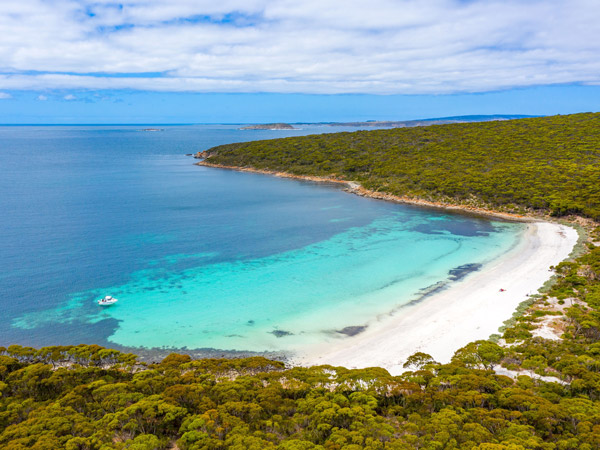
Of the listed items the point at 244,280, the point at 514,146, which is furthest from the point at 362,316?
the point at 514,146

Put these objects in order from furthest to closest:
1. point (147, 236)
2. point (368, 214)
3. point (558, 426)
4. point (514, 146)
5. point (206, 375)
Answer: point (514, 146) < point (368, 214) < point (147, 236) < point (206, 375) < point (558, 426)

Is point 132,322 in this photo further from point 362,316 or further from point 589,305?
point 589,305

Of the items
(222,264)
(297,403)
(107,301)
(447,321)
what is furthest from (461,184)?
(297,403)

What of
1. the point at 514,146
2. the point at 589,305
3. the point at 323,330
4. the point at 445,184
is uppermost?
the point at 514,146

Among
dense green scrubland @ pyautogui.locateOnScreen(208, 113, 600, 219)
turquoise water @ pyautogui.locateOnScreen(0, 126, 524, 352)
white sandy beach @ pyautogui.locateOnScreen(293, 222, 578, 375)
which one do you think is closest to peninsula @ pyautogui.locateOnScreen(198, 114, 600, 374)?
white sandy beach @ pyautogui.locateOnScreen(293, 222, 578, 375)

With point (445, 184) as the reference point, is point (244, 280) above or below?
below

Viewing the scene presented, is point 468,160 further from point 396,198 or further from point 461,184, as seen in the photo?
point 396,198
